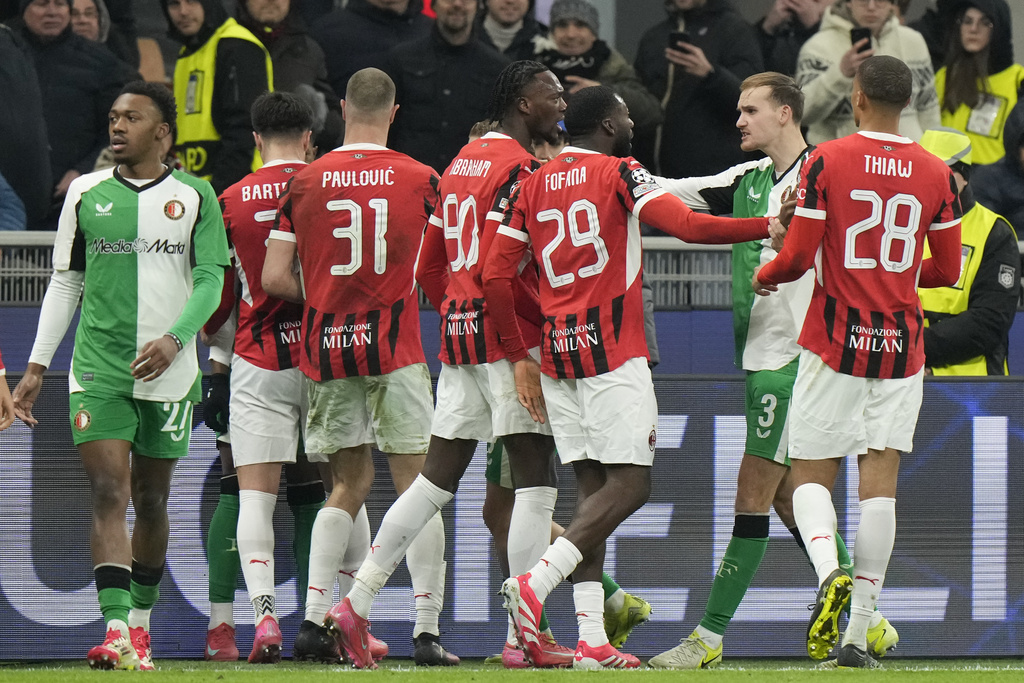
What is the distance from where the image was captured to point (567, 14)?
8.30 meters

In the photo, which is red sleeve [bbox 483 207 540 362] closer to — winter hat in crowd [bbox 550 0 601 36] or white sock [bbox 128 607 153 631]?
white sock [bbox 128 607 153 631]

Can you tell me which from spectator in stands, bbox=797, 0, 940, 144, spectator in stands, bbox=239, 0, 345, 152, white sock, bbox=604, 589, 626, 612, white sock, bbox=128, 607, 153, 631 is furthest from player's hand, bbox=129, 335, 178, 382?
spectator in stands, bbox=797, 0, 940, 144

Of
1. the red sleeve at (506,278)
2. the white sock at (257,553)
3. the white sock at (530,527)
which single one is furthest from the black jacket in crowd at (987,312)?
the white sock at (257,553)

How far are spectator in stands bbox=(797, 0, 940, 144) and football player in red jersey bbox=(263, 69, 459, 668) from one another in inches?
135

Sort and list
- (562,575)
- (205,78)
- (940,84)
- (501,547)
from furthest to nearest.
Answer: (940,84)
(205,78)
(501,547)
(562,575)

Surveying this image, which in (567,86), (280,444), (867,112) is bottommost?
(280,444)

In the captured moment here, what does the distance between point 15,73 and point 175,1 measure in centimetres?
99

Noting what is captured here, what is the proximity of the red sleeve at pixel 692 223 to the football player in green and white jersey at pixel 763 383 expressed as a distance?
2.66 ft

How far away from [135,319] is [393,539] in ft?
4.33

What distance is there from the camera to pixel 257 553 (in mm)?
5691

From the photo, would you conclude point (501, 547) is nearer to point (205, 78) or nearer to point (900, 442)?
point (900, 442)

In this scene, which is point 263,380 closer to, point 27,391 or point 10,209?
point 27,391

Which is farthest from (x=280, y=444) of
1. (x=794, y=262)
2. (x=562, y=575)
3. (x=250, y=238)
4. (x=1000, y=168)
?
(x=1000, y=168)

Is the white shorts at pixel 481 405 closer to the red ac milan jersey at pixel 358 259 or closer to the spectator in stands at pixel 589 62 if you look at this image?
the red ac milan jersey at pixel 358 259
